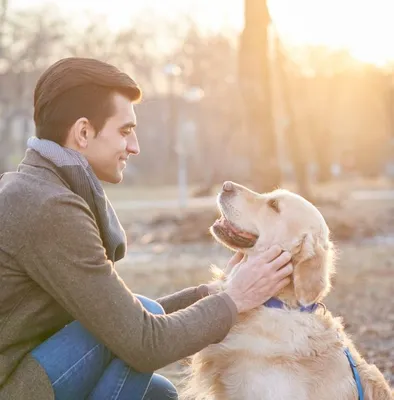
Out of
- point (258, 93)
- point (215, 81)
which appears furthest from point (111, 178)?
point (215, 81)

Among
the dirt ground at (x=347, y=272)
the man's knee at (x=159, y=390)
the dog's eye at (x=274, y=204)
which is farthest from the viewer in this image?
the dirt ground at (x=347, y=272)

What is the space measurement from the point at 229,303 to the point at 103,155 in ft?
2.53

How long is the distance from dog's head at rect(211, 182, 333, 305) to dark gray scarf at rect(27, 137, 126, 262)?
859 mm

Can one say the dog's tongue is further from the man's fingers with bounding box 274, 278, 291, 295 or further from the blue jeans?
the blue jeans

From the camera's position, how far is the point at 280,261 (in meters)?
3.22

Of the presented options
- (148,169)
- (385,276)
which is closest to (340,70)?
(148,169)

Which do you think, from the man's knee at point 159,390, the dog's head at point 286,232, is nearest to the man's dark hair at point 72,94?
the dog's head at point 286,232

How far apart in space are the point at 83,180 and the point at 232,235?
1.16 metres

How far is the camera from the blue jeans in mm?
2799

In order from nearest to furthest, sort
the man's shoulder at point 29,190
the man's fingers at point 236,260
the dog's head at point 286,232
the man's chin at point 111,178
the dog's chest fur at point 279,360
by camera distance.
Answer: the man's shoulder at point 29,190
the man's chin at point 111,178
the dog's chest fur at point 279,360
the dog's head at point 286,232
the man's fingers at point 236,260

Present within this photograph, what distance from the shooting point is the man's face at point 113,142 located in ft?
9.63

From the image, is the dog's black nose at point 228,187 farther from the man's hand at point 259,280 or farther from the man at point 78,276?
the man at point 78,276

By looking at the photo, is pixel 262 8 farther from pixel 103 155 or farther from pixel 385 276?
pixel 103 155

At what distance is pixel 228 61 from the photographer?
1494 inches
